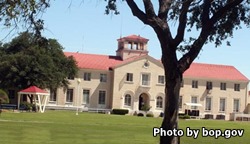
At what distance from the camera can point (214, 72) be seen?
90500 mm

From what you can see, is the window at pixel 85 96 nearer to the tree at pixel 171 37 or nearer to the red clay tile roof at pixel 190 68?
the red clay tile roof at pixel 190 68

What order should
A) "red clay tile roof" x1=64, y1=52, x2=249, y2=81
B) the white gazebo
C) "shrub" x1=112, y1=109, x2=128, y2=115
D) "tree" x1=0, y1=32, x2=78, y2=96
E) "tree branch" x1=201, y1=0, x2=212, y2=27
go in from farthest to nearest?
"red clay tile roof" x1=64, y1=52, x2=249, y2=81 < "shrub" x1=112, y1=109, x2=128, y2=115 < "tree" x1=0, y1=32, x2=78, y2=96 < the white gazebo < "tree branch" x1=201, y1=0, x2=212, y2=27

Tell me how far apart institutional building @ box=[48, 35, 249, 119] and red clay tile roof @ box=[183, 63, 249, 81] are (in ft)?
0.58

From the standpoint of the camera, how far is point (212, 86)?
88.4 m

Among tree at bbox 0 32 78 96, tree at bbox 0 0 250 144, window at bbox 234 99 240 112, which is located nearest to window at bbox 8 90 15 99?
tree at bbox 0 32 78 96

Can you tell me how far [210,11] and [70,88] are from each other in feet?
228

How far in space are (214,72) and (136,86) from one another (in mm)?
16015

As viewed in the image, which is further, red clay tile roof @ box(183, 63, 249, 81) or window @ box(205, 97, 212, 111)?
red clay tile roof @ box(183, 63, 249, 81)

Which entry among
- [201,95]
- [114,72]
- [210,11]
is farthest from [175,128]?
[201,95]

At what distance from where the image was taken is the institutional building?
82312mm

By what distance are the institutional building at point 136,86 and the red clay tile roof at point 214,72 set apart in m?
0.18

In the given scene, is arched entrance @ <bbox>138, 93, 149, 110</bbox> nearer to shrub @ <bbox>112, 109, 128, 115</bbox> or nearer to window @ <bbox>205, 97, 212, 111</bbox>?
shrub @ <bbox>112, 109, 128, 115</bbox>

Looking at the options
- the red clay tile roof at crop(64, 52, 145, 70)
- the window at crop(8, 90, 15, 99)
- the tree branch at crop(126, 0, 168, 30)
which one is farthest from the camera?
the red clay tile roof at crop(64, 52, 145, 70)

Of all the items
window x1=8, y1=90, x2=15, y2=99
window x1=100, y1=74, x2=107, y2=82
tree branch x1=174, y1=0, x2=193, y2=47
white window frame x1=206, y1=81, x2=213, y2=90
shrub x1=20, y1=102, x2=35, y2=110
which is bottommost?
shrub x1=20, y1=102, x2=35, y2=110
